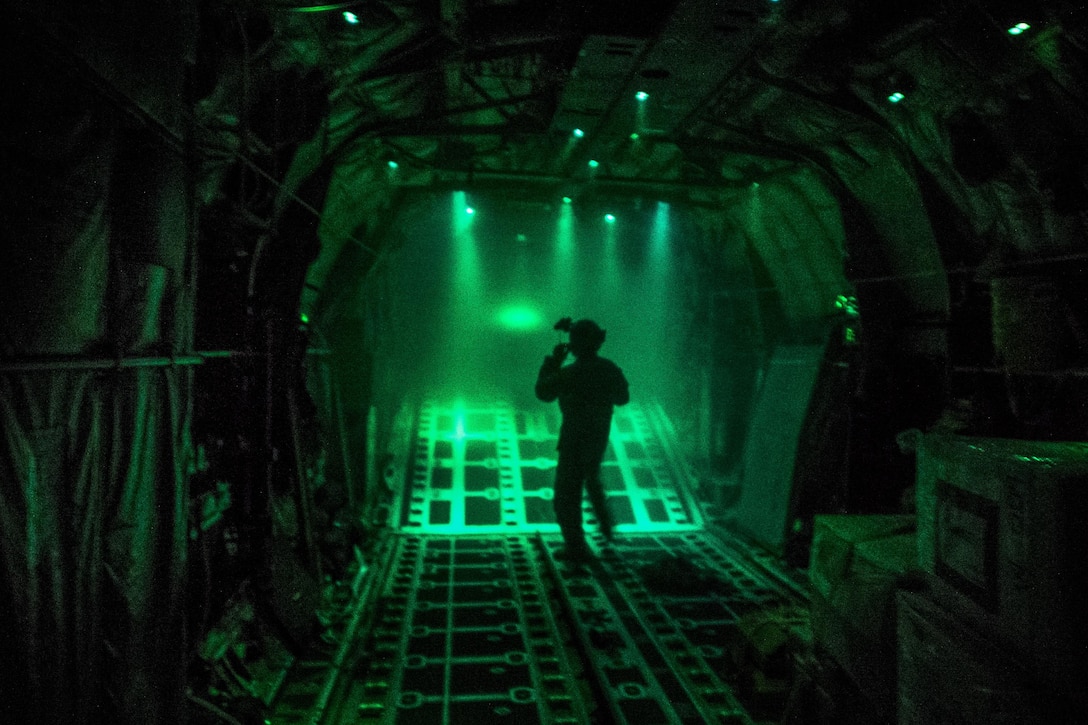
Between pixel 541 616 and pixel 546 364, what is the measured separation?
279cm

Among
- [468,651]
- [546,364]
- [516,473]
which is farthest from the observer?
[516,473]

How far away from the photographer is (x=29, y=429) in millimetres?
1977

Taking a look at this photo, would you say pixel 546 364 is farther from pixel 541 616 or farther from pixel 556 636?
pixel 556 636

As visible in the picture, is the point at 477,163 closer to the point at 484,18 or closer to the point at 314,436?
the point at 484,18

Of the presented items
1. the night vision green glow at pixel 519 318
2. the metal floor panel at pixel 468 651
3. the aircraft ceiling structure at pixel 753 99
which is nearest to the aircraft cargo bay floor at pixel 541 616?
the metal floor panel at pixel 468 651

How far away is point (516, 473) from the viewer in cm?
865

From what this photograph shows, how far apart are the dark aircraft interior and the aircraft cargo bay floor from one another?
0.04 metres

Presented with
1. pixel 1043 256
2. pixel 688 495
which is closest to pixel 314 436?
pixel 688 495

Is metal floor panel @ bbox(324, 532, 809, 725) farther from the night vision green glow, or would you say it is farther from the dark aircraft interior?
the night vision green glow

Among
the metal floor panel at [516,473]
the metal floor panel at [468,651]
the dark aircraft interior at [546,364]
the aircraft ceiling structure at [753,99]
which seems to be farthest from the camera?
the metal floor panel at [516,473]

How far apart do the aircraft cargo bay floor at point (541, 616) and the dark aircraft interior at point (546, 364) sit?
0.13 feet

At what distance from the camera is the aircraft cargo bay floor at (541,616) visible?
3.76 metres

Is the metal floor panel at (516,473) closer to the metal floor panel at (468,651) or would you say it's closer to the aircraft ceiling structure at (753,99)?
the metal floor panel at (468,651)

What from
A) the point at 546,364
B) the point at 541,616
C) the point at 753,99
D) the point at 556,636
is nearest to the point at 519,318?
the point at 546,364
